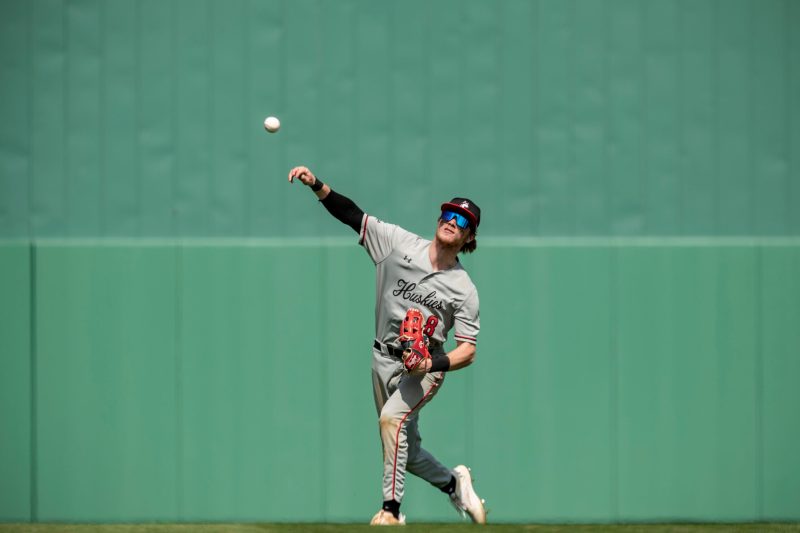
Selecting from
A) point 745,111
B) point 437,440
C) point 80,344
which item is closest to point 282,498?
point 437,440

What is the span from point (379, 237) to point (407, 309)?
1.36ft

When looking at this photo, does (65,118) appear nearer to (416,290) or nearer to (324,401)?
(324,401)

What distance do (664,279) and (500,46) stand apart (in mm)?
1893

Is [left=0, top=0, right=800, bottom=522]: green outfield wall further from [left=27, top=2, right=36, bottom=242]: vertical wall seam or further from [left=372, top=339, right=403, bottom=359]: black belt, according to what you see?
[left=372, top=339, right=403, bottom=359]: black belt

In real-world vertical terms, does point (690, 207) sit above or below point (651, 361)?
above

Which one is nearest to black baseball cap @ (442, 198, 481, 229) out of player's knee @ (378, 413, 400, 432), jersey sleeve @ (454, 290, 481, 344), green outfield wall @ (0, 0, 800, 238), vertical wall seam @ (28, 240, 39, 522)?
jersey sleeve @ (454, 290, 481, 344)

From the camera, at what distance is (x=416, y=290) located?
5.73 meters

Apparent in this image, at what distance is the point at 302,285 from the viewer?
715 centimetres

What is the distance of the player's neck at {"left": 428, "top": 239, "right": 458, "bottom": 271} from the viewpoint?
5762 millimetres

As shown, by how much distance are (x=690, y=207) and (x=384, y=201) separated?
6.76 feet

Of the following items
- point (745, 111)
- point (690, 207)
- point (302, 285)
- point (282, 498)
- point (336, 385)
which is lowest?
point (282, 498)

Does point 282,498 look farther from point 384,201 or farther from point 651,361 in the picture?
point 651,361

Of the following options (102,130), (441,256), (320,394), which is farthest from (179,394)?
(441,256)

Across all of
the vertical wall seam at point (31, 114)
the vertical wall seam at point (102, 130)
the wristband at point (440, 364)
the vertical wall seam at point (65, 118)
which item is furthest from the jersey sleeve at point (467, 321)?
the vertical wall seam at point (31, 114)
